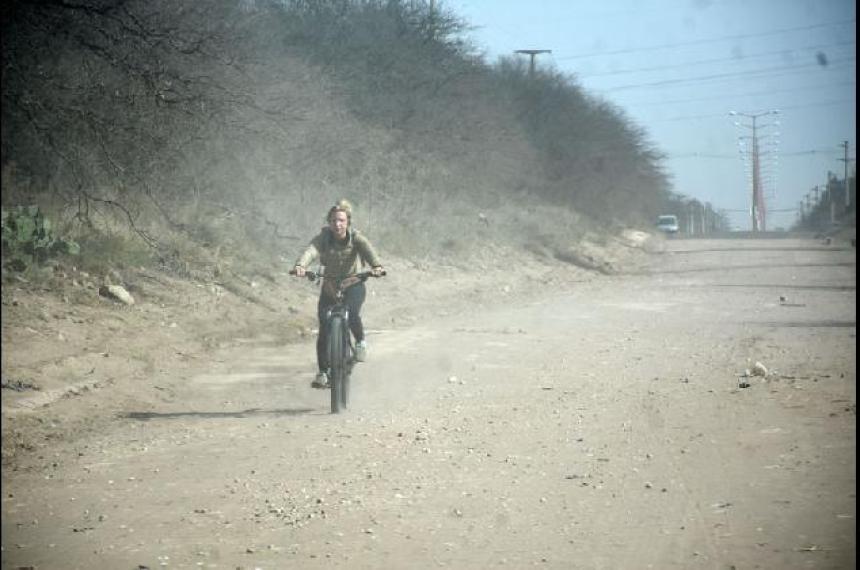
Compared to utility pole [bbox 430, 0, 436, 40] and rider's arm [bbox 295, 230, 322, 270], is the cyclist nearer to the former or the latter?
rider's arm [bbox 295, 230, 322, 270]

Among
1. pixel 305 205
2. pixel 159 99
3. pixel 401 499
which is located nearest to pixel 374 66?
pixel 305 205

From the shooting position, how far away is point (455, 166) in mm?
38219

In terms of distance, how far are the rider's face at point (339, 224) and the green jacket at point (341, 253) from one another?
0.29ft

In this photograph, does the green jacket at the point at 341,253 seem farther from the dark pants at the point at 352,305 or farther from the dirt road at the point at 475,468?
the dirt road at the point at 475,468

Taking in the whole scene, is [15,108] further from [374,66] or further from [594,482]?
[374,66]

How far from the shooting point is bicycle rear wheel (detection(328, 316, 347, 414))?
31.8 feet

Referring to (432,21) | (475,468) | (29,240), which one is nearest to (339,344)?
(475,468)

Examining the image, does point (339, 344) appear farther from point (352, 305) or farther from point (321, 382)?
point (352, 305)

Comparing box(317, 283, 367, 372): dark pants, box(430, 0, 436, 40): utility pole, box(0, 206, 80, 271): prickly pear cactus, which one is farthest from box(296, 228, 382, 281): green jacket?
box(430, 0, 436, 40): utility pole

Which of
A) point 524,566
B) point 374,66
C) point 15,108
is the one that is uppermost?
point 374,66

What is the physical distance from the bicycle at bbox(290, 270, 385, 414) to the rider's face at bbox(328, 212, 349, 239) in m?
0.40

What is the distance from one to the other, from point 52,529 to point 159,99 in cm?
568

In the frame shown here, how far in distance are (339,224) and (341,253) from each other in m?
0.30

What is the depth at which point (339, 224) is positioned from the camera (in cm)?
1016
